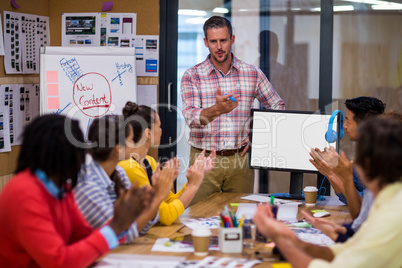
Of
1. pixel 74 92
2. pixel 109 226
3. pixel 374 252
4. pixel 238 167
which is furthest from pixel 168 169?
pixel 74 92

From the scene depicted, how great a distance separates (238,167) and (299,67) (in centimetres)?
121

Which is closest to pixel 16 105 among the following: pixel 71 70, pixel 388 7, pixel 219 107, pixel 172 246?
pixel 71 70

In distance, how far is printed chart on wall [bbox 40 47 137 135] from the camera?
423cm

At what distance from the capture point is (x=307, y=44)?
448 cm

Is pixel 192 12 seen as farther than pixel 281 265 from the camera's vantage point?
Result: Yes

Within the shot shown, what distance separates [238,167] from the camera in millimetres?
3801

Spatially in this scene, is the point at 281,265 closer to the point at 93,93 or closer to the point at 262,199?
the point at 262,199

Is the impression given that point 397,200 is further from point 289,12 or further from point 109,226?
point 289,12

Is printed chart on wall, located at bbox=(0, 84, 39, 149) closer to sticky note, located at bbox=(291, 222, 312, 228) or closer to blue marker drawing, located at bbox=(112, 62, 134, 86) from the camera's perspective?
blue marker drawing, located at bbox=(112, 62, 134, 86)

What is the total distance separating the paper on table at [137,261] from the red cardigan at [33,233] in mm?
156

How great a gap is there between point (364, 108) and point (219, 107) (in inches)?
36.4

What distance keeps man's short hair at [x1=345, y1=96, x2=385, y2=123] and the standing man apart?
3.05ft

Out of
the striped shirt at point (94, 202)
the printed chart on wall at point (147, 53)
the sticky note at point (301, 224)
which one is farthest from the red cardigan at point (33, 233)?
the printed chart on wall at point (147, 53)

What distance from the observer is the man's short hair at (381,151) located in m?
1.55
